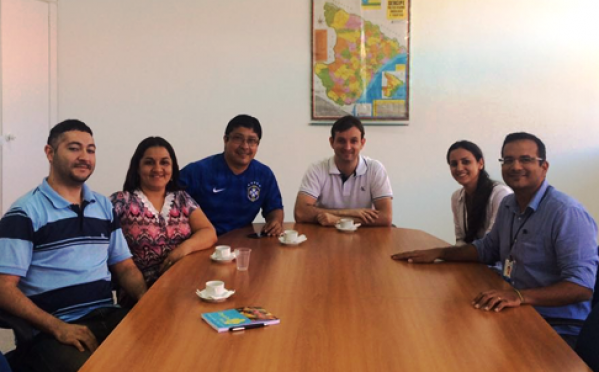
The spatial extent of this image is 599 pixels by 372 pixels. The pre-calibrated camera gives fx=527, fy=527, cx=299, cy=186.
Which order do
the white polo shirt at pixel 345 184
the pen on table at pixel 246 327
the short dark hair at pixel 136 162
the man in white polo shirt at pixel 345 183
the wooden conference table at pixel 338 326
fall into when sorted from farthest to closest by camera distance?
the white polo shirt at pixel 345 184 < the man in white polo shirt at pixel 345 183 < the short dark hair at pixel 136 162 < the pen on table at pixel 246 327 < the wooden conference table at pixel 338 326

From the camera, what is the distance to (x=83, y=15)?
4602 mm

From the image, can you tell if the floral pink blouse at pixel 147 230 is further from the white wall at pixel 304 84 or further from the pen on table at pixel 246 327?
the white wall at pixel 304 84

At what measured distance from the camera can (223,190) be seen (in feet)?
10.00

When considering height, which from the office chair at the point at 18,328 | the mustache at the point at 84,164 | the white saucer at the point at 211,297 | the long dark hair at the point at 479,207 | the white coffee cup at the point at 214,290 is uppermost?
the mustache at the point at 84,164

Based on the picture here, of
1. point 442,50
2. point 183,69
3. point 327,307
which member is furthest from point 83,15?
point 327,307

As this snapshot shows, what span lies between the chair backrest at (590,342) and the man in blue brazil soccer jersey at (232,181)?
1815 mm

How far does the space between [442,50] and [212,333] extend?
12.4 ft

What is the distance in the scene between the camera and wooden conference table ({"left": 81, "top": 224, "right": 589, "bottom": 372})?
120 centimetres

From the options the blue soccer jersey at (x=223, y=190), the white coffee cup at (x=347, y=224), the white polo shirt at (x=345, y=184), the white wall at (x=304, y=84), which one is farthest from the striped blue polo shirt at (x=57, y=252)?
the white wall at (x=304, y=84)

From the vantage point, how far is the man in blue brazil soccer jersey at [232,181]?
301 centimetres

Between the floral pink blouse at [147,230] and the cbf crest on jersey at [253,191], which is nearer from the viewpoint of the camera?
the floral pink blouse at [147,230]

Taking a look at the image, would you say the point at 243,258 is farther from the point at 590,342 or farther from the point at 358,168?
the point at 358,168

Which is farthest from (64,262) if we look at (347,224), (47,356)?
(347,224)

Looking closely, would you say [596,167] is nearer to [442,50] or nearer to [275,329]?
[442,50]
